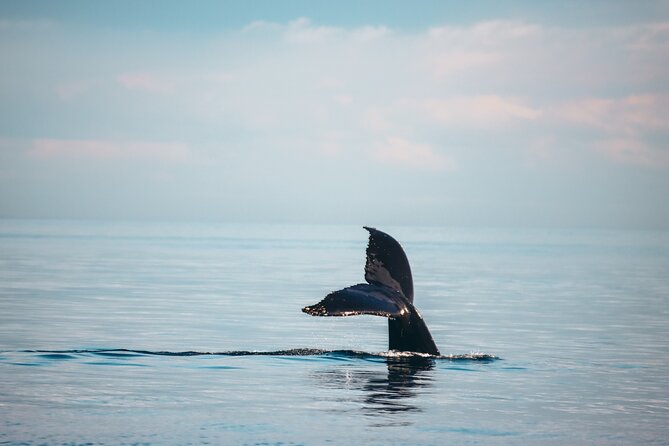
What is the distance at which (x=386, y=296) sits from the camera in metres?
17.8

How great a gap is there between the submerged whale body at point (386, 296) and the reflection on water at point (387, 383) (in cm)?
54

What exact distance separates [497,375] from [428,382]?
6.58ft

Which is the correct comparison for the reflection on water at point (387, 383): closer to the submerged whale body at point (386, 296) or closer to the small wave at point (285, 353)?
the small wave at point (285, 353)

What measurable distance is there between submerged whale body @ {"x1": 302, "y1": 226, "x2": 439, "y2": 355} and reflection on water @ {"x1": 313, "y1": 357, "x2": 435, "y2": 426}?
0.54m

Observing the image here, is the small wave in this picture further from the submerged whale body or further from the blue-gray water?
the submerged whale body

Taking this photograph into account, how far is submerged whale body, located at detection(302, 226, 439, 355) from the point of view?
Result: 651 inches

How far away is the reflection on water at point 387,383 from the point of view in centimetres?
1557

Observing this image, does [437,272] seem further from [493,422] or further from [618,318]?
[493,422]

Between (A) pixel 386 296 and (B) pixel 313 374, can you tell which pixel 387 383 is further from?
(B) pixel 313 374

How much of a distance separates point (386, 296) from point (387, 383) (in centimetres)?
133

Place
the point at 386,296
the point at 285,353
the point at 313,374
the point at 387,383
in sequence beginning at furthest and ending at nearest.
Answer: the point at 285,353 → the point at 313,374 → the point at 386,296 → the point at 387,383

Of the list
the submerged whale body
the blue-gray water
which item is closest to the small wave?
the blue-gray water

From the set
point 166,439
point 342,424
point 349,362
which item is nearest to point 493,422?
point 342,424

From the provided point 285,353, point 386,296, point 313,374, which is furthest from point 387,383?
point 285,353
